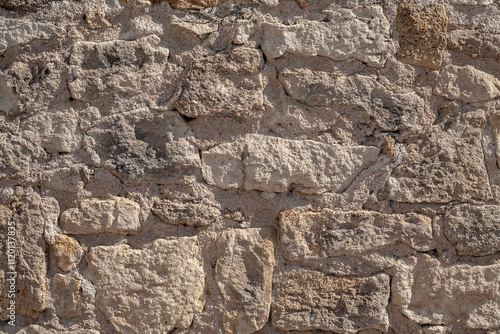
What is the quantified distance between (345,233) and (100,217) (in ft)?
2.79

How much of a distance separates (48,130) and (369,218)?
1.15 metres

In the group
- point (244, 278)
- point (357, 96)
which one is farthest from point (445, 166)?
point (244, 278)

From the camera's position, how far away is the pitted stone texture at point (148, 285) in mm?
1480

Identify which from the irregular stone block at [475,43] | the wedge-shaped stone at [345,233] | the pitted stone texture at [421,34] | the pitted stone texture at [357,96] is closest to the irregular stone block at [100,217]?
the wedge-shaped stone at [345,233]

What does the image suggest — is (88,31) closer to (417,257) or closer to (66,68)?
(66,68)

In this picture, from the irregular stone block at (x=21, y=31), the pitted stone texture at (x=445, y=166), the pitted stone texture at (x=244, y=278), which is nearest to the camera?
the irregular stone block at (x=21, y=31)

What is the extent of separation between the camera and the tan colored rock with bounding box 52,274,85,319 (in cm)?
147

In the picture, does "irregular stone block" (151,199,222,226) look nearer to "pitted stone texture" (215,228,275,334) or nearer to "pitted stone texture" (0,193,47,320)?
"pitted stone texture" (215,228,275,334)

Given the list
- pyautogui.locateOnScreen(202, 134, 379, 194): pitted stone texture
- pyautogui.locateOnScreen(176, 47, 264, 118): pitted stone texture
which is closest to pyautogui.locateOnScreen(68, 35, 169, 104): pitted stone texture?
pyautogui.locateOnScreen(176, 47, 264, 118): pitted stone texture

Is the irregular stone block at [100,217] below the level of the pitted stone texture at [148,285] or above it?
above

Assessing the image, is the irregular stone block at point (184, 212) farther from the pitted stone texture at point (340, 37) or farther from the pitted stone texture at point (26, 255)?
the pitted stone texture at point (340, 37)

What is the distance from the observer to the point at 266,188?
157 centimetres

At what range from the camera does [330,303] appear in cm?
158

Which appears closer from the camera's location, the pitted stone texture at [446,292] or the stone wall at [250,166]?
the stone wall at [250,166]
